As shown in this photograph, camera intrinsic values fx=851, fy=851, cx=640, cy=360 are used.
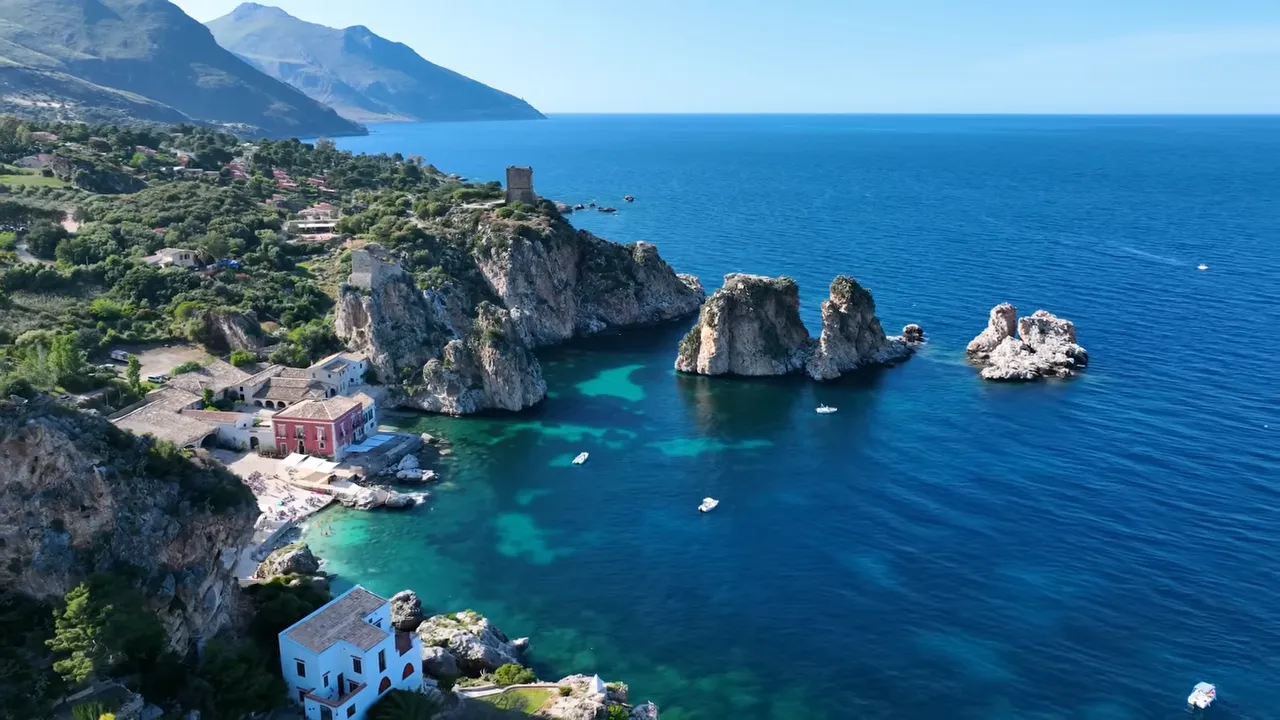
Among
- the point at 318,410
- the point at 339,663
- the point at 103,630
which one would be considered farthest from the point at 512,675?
the point at 318,410

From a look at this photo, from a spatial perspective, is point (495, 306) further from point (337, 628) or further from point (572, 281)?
point (337, 628)

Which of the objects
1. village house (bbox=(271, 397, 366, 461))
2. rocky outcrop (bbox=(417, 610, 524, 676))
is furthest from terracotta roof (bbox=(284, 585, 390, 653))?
village house (bbox=(271, 397, 366, 461))

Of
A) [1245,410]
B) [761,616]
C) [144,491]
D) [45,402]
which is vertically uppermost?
[45,402]

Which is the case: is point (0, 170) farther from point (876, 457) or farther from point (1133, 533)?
point (1133, 533)

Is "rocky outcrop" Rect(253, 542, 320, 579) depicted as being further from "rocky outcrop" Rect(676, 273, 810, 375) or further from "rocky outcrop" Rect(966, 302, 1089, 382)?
"rocky outcrop" Rect(966, 302, 1089, 382)

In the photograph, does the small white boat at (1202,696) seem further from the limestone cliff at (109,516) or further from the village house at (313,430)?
the village house at (313,430)

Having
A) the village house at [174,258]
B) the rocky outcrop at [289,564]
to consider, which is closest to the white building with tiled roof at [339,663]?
the rocky outcrop at [289,564]

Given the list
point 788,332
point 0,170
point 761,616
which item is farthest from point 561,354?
point 0,170
